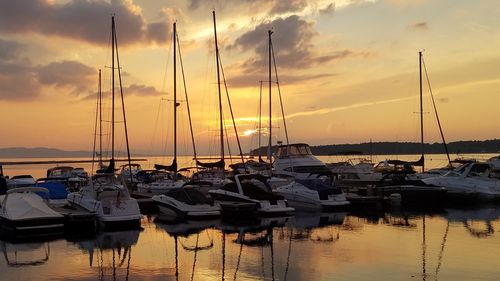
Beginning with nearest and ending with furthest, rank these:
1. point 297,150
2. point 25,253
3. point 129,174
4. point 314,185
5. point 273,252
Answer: point 273,252 → point 25,253 → point 314,185 → point 297,150 → point 129,174

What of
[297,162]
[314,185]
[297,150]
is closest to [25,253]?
[314,185]

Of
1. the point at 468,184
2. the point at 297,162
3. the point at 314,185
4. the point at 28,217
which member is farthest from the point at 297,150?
the point at 28,217

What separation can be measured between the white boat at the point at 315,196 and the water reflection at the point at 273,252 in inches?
123

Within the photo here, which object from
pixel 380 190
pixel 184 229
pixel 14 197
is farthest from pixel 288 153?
pixel 14 197

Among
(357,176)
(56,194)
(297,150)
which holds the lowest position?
(56,194)

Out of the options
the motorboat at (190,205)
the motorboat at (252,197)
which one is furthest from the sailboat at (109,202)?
the motorboat at (252,197)

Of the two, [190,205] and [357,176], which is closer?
[190,205]

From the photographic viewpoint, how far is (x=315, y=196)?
28.6 meters

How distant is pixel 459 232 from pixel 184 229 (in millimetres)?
11624

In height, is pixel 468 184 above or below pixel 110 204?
above

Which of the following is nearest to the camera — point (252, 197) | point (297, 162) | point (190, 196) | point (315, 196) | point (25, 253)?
point (25, 253)

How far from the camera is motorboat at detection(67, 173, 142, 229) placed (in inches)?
888

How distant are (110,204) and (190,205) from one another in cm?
414

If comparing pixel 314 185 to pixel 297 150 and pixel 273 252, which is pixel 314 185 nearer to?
pixel 297 150
